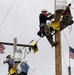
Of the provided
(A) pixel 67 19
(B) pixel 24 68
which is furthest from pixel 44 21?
(B) pixel 24 68

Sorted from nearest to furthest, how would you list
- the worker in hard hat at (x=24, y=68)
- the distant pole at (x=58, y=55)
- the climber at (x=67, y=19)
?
1. the distant pole at (x=58, y=55)
2. the climber at (x=67, y=19)
3. the worker in hard hat at (x=24, y=68)

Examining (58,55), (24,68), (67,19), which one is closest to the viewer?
(58,55)

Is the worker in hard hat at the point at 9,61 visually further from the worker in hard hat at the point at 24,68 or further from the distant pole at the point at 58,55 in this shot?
the distant pole at the point at 58,55

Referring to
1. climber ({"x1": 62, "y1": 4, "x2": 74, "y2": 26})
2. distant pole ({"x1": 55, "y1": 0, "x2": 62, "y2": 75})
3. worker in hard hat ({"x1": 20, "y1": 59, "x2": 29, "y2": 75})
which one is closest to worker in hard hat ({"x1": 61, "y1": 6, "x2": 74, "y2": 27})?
climber ({"x1": 62, "y1": 4, "x2": 74, "y2": 26})

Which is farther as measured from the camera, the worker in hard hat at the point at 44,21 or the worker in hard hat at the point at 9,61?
the worker in hard hat at the point at 9,61

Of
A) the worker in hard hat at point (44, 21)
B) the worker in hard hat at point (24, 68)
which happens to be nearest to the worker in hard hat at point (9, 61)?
the worker in hard hat at point (24, 68)

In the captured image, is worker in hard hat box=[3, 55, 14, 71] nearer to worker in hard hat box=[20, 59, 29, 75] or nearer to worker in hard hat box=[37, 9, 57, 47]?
worker in hard hat box=[20, 59, 29, 75]

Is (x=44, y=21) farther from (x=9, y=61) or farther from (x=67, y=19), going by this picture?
(x=9, y=61)

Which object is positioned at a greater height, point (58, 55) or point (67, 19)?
point (67, 19)

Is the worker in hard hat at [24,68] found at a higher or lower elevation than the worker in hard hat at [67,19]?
lower

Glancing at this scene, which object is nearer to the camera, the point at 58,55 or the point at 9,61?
the point at 58,55

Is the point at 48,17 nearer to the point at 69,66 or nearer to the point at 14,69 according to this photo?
the point at 14,69

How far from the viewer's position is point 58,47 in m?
13.8

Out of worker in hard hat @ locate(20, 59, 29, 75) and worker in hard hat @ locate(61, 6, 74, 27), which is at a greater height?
worker in hard hat @ locate(61, 6, 74, 27)
